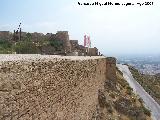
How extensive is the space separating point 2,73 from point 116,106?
21.1 metres

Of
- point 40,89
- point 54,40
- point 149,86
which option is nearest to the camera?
point 40,89

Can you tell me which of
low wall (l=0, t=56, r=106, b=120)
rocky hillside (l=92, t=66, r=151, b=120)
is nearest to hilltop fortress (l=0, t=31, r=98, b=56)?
rocky hillside (l=92, t=66, r=151, b=120)

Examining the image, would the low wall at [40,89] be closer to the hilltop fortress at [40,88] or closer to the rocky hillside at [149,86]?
the hilltop fortress at [40,88]

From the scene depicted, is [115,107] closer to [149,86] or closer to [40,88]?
[40,88]

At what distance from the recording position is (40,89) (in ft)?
26.8

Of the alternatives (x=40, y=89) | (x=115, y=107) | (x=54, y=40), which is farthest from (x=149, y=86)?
(x=40, y=89)

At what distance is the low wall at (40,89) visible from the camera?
20.5 ft

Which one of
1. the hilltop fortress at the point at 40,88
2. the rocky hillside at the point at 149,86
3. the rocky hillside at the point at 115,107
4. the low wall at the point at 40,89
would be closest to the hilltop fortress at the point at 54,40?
the rocky hillside at the point at 149,86

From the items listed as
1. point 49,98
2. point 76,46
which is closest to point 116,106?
point 49,98

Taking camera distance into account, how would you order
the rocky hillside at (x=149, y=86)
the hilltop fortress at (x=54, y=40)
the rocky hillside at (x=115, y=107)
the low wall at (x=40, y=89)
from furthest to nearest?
1. the rocky hillside at (x=149, y=86)
2. the hilltop fortress at (x=54, y=40)
3. the rocky hillside at (x=115, y=107)
4. the low wall at (x=40, y=89)

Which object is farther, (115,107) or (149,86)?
(149,86)

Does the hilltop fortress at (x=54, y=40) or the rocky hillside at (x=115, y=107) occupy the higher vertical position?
the hilltop fortress at (x=54, y=40)

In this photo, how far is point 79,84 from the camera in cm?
1375

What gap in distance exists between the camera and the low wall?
20.5 feet
